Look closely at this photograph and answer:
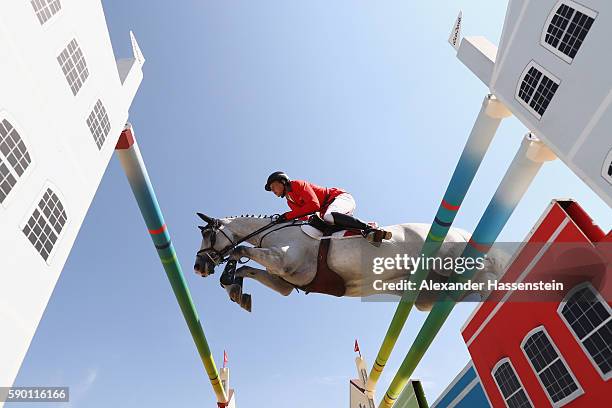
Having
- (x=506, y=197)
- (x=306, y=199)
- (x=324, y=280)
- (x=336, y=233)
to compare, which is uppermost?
(x=306, y=199)

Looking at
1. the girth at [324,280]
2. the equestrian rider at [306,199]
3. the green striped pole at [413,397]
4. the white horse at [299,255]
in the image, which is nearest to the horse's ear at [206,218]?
the white horse at [299,255]

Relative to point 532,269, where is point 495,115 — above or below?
above

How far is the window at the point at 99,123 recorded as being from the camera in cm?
900

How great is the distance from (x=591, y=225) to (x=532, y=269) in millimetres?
1198

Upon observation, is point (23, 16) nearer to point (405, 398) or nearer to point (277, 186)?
point (277, 186)

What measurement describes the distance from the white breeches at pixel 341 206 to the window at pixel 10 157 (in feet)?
15.3

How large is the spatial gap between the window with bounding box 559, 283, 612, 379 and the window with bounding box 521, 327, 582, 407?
0.48 meters

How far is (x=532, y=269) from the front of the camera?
7.31 metres

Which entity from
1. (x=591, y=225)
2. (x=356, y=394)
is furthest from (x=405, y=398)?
(x=591, y=225)

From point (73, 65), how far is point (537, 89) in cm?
868

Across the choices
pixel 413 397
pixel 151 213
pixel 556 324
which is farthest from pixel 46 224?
pixel 413 397

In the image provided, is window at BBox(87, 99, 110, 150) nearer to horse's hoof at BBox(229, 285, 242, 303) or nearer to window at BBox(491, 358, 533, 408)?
horse's hoof at BBox(229, 285, 242, 303)

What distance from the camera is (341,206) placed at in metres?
7.13

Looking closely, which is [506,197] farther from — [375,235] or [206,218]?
[206,218]
